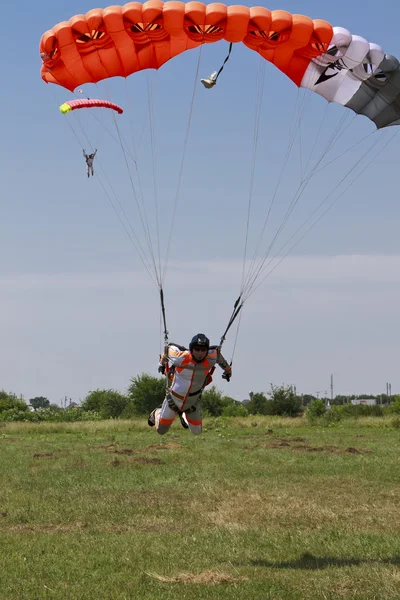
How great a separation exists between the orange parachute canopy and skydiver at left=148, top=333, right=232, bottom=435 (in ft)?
16.6

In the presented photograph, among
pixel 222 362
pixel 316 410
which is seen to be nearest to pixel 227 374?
pixel 222 362

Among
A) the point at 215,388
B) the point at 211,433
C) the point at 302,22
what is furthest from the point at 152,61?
the point at 215,388

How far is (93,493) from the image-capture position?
791 inches

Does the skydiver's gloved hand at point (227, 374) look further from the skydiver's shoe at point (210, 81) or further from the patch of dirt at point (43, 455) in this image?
the patch of dirt at point (43, 455)

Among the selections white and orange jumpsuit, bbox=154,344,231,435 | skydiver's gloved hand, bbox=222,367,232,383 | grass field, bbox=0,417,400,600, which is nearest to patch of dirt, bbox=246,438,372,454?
grass field, bbox=0,417,400,600

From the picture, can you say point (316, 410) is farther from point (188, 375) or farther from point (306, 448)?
point (188, 375)

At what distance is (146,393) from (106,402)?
1113cm

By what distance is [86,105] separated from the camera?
53.4 feet

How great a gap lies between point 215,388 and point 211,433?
1006 inches

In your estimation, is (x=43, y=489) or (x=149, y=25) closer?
(x=149, y=25)

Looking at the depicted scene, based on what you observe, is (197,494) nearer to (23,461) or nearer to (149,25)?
(23,461)

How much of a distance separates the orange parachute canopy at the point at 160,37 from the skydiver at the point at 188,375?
5048 millimetres

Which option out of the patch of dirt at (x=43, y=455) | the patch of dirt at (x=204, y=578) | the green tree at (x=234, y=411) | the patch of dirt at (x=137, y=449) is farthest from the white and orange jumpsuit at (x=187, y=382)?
the green tree at (x=234, y=411)

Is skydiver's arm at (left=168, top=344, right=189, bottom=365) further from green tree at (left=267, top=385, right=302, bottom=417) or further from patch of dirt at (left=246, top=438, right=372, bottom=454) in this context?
green tree at (left=267, top=385, right=302, bottom=417)
